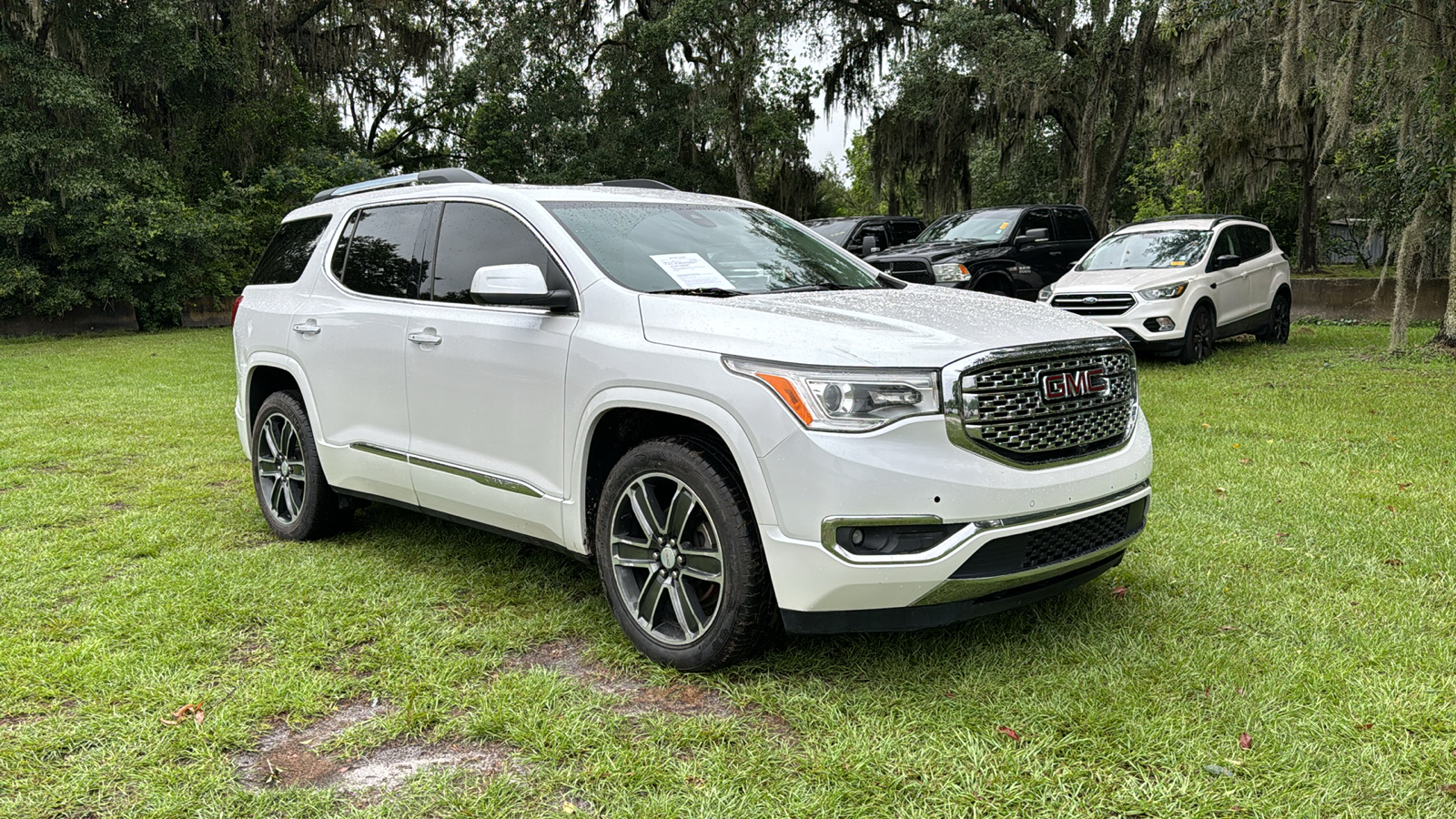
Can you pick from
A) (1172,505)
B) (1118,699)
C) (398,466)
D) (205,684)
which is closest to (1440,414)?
(1172,505)

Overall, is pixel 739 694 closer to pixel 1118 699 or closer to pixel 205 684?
A: pixel 1118 699

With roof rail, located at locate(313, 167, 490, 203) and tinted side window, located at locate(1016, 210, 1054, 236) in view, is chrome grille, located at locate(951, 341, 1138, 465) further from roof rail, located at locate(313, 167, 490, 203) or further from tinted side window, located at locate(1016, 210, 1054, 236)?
tinted side window, located at locate(1016, 210, 1054, 236)

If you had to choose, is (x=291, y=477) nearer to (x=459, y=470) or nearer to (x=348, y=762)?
(x=459, y=470)

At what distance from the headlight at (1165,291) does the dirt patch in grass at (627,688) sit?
9472mm

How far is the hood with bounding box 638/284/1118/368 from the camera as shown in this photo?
10.5 ft

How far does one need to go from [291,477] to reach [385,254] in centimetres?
137

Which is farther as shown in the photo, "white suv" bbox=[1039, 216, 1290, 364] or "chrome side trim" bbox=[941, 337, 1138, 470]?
"white suv" bbox=[1039, 216, 1290, 364]

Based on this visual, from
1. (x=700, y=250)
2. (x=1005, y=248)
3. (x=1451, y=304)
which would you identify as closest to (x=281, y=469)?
(x=700, y=250)

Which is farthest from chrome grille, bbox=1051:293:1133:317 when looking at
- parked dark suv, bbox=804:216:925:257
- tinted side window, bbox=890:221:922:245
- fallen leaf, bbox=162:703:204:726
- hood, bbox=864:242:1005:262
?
fallen leaf, bbox=162:703:204:726

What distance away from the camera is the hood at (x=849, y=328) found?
126 inches

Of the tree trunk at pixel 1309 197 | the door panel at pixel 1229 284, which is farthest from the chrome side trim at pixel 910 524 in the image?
the tree trunk at pixel 1309 197

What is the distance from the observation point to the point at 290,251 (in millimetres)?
5598

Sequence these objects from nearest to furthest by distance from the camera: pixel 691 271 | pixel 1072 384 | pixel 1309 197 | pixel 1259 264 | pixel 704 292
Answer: pixel 1072 384 → pixel 704 292 → pixel 691 271 → pixel 1259 264 → pixel 1309 197

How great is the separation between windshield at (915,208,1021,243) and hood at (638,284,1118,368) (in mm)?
10399
